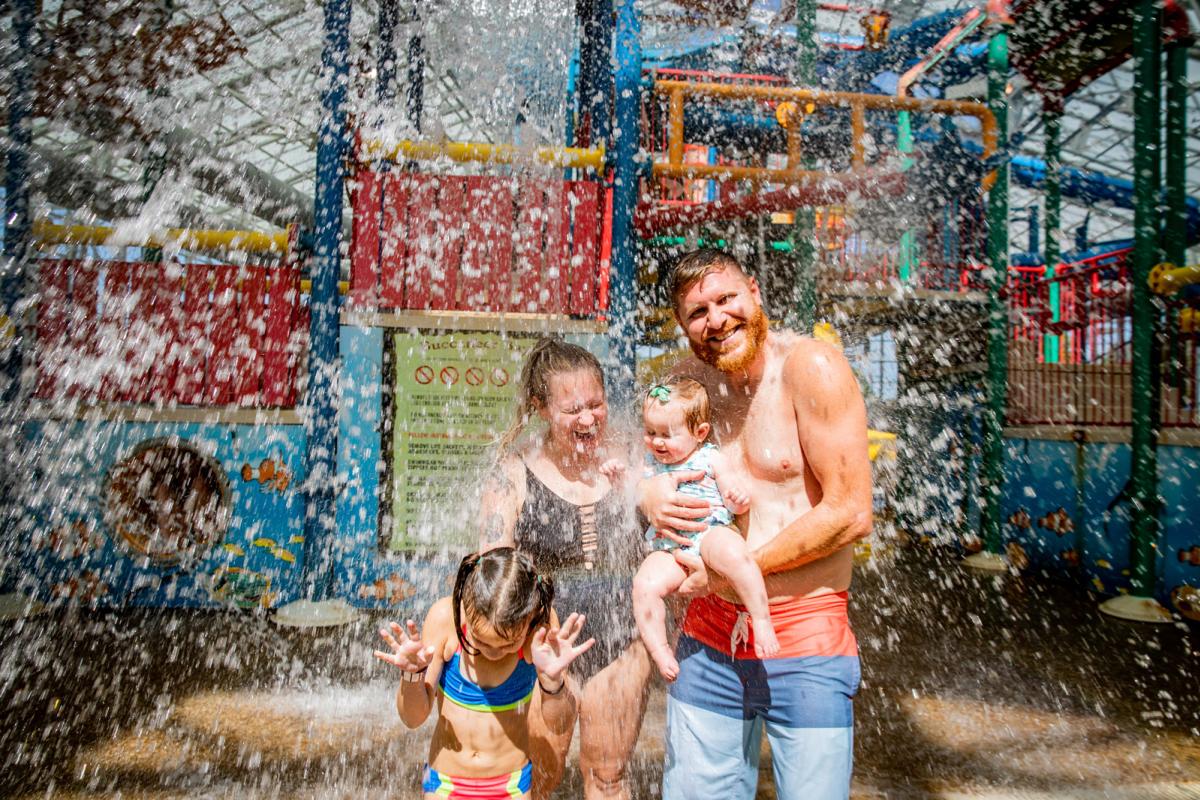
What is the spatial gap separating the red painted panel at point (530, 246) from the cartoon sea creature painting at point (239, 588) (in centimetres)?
294

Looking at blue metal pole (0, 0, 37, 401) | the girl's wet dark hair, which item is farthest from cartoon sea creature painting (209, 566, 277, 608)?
the girl's wet dark hair

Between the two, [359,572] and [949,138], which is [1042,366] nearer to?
[949,138]

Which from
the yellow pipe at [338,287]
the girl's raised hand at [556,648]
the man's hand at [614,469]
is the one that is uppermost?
the yellow pipe at [338,287]

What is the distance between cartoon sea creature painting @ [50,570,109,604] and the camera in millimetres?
5723

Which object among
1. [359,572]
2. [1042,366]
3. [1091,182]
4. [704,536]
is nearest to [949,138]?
[1042,366]

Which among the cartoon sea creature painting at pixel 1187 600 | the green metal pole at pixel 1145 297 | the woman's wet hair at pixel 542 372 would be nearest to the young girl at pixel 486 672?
the woman's wet hair at pixel 542 372

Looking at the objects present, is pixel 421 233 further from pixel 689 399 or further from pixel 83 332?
pixel 689 399

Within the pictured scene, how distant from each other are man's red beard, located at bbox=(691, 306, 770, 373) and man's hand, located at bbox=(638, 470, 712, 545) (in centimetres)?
34

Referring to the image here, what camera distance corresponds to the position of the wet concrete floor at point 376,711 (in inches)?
129

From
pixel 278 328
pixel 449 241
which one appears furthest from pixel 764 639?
pixel 278 328

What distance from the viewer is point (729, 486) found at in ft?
7.38

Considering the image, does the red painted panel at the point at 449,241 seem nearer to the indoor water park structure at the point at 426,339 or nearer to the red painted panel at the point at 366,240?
the indoor water park structure at the point at 426,339

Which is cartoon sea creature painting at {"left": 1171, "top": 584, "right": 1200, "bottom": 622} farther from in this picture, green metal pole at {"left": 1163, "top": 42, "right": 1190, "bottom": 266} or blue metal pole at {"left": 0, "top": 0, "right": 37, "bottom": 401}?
blue metal pole at {"left": 0, "top": 0, "right": 37, "bottom": 401}

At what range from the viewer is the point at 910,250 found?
33.7 feet
